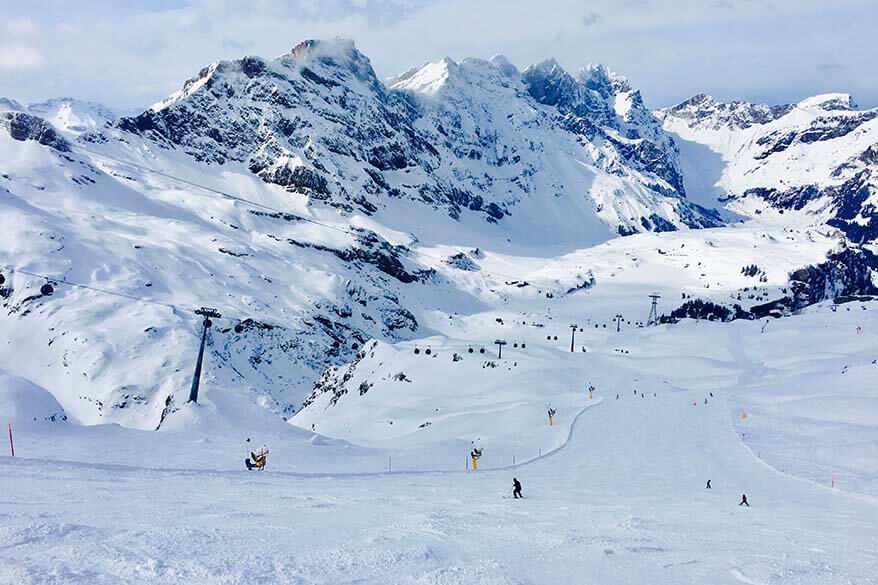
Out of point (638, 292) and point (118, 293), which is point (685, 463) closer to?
point (118, 293)

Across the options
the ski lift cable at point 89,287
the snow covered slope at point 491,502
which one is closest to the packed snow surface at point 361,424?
the snow covered slope at point 491,502

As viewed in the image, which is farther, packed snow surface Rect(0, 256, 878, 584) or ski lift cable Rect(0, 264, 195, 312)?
ski lift cable Rect(0, 264, 195, 312)

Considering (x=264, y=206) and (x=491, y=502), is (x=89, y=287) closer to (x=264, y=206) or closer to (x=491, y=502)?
(x=491, y=502)

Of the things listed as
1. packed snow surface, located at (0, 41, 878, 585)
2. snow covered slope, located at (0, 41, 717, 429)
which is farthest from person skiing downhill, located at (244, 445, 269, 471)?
snow covered slope, located at (0, 41, 717, 429)

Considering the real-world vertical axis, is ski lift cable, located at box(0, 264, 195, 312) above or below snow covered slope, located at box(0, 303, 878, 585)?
above

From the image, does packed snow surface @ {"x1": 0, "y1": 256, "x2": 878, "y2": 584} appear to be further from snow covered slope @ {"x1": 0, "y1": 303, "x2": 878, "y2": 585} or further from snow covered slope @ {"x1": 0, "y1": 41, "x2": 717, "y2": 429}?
snow covered slope @ {"x1": 0, "y1": 41, "x2": 717, "y2": 429}

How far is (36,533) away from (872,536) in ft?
74.2

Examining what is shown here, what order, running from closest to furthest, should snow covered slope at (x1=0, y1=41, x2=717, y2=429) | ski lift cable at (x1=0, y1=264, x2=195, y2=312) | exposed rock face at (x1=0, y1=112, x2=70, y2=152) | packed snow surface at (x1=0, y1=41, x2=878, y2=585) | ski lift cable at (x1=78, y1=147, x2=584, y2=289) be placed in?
packed snow surface at (x1=0, y1=41, x2=878, y2=585)
snow covered slope at (x1=0, y1=41, x2=717, y2=429)
ski lift cable at (x1=0, y1=264, x2=195, y2=312)
exposed rock face at (x1=0, y1=112, x2=70, y2=152)
ski lift cable at (x1=78, y1=147, x2=584, y2=289)

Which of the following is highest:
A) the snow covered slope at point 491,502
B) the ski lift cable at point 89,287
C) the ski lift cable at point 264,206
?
the ski lift cable at point 264,206

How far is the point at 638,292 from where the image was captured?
18125 cm

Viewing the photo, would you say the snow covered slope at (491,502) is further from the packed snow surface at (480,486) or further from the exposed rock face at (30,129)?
the exposed rock face at (30,129)

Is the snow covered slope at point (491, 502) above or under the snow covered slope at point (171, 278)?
under

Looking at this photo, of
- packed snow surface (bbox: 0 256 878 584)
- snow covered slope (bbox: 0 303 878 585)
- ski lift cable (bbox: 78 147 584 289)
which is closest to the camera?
snow covered slope (bbox: 0 303 878 585)

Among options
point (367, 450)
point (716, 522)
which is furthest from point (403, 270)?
point (716, 522)
